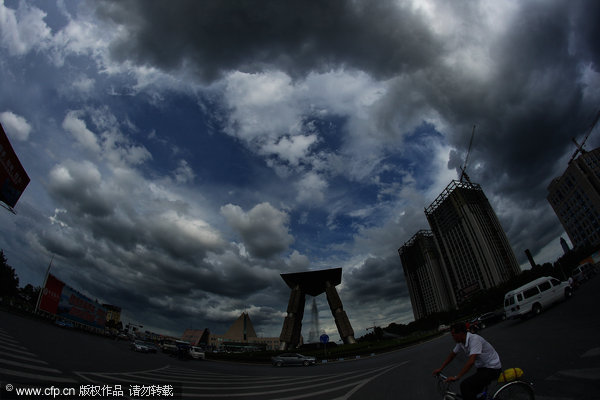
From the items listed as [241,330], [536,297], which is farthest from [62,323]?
[241,330]

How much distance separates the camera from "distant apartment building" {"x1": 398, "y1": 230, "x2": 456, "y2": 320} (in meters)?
121

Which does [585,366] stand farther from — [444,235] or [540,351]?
[444,235]

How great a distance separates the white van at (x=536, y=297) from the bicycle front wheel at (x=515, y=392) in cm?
1662

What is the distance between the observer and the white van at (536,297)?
1588cm

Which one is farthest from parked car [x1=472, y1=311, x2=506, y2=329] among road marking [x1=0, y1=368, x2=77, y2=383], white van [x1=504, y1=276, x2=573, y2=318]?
road marking [x1=0, y1=368, x2=77, y2=383]

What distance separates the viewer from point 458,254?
11162 centimetres

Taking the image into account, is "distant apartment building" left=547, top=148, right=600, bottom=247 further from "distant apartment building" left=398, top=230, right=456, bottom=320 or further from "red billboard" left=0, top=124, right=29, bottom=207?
"red billboard" left=0, top=124, right=29, bottom=207

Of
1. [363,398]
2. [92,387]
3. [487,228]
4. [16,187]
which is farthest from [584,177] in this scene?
[16,187]

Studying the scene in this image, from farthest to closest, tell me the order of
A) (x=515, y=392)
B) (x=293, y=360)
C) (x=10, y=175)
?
(x=293, y=360) < (x=10, y=175) < (x=515, y=392)

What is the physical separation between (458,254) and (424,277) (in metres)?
30.3

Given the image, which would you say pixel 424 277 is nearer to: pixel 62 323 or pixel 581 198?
pixel 581 198

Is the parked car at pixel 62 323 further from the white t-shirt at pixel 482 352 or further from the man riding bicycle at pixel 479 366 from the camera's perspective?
the white t-shirt at pixel 482 352

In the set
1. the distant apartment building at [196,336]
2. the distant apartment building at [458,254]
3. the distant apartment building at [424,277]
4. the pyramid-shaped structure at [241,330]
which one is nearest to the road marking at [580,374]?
the distant apartment building at [458,254]

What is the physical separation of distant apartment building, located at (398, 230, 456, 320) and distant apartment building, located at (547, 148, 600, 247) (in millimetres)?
50799
